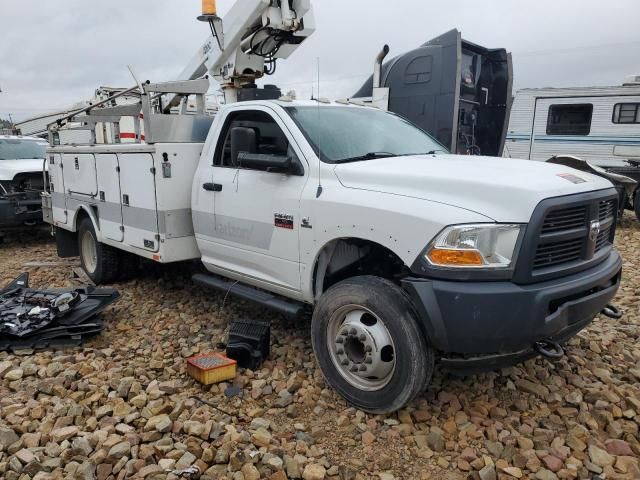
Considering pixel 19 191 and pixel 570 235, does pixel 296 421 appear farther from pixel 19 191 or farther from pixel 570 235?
pixel 19 191

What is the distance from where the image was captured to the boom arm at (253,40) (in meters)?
6.18

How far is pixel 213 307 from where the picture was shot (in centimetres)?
530

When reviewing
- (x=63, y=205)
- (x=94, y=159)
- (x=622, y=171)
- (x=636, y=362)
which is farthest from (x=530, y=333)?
(x=622, y=171)

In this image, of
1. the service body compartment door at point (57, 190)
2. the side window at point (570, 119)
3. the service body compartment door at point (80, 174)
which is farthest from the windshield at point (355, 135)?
the side window at point (570, 119)

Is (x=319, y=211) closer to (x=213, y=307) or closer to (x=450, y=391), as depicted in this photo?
(x=450, y=391)

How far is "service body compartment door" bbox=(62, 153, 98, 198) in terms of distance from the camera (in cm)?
588

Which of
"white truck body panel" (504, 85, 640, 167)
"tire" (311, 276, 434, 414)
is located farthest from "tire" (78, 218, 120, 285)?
"white truck body panel" (504, 85, 640, 167)

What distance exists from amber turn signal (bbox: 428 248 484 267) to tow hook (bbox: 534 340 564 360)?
67cm

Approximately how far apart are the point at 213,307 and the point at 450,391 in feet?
8.71

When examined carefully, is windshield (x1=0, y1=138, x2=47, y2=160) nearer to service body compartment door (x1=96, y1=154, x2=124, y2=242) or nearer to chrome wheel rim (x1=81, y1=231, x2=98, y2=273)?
chrome wheel rim (x1=81, y1=231, x2=98, y2=273)

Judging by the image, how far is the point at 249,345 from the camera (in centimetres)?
393

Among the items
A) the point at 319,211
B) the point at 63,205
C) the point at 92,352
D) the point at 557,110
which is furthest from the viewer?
the point at 557,110

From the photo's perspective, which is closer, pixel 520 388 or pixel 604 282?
pixel 604 282

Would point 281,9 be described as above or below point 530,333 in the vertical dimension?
above
